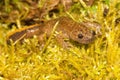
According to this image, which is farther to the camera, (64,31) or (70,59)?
(64,31)

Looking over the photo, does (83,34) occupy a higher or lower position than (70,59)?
higher

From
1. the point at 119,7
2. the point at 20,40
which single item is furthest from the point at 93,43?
the point at 20,40

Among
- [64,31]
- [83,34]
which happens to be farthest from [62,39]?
[83,34]

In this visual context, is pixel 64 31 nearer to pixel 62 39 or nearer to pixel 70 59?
pixel 62 39

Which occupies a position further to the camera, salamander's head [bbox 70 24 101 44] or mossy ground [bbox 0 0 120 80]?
salamander's head [bbox 70 24 101 44]

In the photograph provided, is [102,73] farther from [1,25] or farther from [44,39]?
[1,25]
